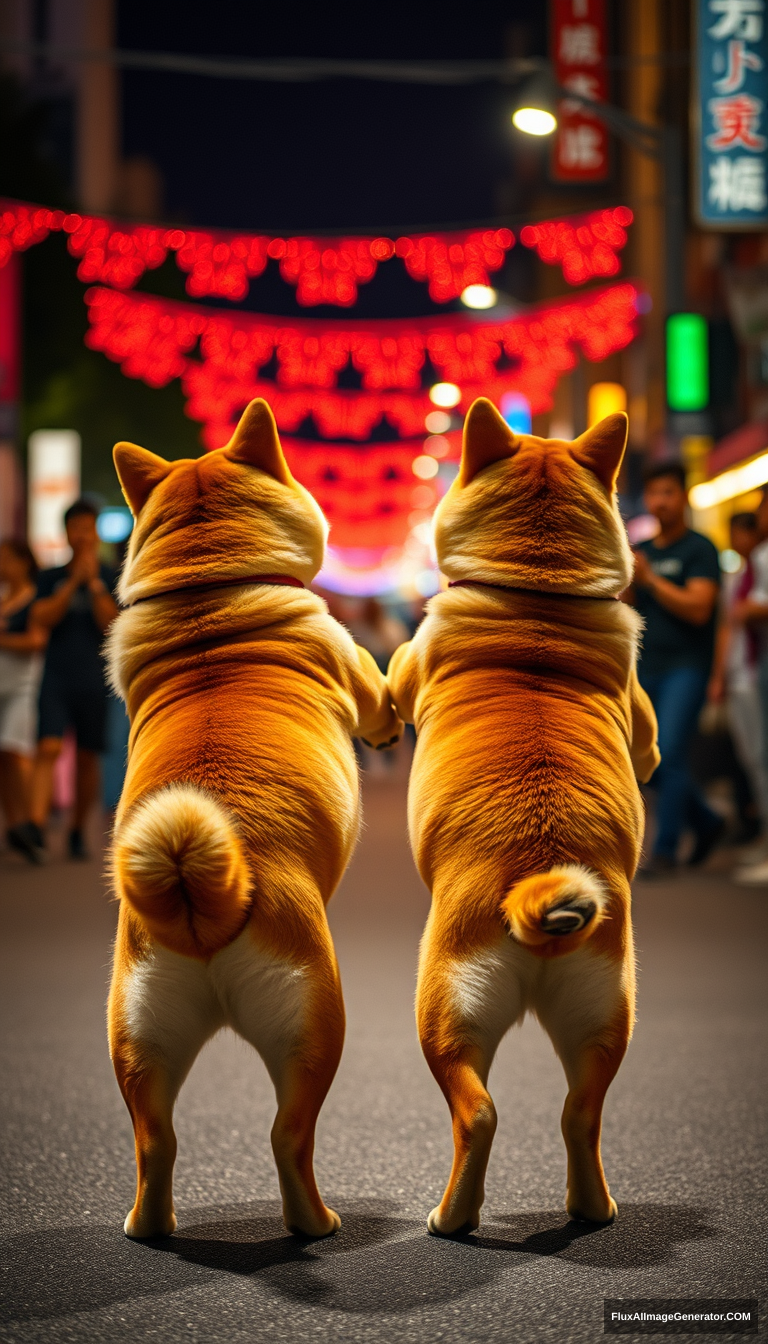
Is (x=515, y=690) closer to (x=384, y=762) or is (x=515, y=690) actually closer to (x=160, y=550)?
(x=160, y=550)

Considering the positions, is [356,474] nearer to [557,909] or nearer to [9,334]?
[9,334]

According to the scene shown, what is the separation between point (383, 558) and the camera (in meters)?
53.0

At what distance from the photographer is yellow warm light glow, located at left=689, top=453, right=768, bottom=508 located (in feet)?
49.3

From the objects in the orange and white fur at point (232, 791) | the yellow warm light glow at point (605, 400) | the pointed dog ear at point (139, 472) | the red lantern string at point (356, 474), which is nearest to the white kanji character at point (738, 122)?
the red lantern string at point (356, 474)

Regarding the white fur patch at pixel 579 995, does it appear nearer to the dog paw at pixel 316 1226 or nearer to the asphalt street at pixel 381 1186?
the asphalt street at pixel 381 1186

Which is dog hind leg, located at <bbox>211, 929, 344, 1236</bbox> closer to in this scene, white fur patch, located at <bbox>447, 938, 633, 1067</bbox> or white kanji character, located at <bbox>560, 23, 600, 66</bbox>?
white fur patch, located at <bbox>447, 938, 633, 1067</bbox>

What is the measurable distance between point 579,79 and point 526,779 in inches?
665

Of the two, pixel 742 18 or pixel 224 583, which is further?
pixel 742 18

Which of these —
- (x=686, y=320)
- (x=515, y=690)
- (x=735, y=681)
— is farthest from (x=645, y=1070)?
(x=686, y=320)

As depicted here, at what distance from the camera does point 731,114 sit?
38.1 feet

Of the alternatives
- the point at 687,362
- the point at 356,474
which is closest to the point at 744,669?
the point at 687,362

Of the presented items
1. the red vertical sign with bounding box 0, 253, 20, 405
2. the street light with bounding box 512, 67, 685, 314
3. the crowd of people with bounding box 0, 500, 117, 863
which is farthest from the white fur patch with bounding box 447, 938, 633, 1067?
the red vertical sign with bounding box 0, 253, 20, 405

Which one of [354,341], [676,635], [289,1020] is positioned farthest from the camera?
[354,341]

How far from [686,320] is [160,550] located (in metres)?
10.4
